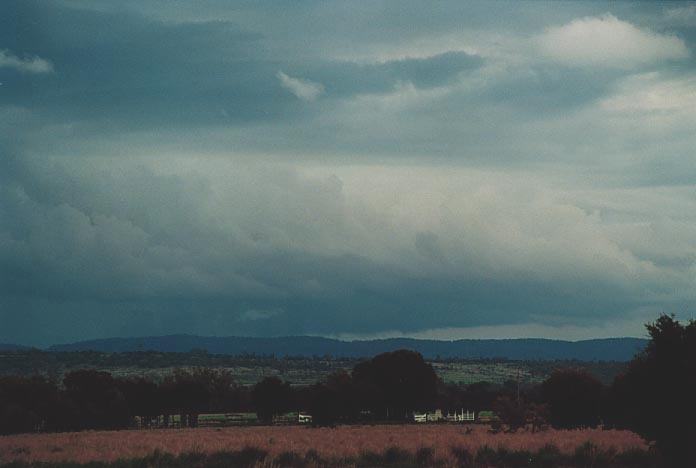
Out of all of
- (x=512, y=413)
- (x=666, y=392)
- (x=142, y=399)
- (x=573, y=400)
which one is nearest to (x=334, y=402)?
(x=573, y=400)

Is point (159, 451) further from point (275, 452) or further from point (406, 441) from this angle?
point (406, 441)

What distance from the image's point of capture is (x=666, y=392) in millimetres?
34156

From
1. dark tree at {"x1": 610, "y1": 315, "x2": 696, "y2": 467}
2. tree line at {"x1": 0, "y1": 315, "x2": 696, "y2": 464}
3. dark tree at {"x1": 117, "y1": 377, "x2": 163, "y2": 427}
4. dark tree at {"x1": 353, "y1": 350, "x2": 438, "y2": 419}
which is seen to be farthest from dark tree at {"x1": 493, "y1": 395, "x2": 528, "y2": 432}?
dark tree at {"x1": 117, "y1": 377, "x2": 163, "y2": 427}

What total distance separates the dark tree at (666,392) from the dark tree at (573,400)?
45.8 m

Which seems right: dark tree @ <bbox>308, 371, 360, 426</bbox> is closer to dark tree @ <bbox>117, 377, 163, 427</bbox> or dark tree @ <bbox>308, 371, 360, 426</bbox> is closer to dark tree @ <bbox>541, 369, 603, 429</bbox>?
dark tree @ <bbox>541, 369, 603, 429</bbox>

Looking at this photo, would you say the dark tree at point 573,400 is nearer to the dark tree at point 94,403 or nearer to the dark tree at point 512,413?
the dark tree at point 512,413

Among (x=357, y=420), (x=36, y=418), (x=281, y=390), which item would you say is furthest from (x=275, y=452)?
(x=281, y=390)

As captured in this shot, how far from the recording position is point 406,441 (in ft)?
148

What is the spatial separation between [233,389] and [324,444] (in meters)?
96.0

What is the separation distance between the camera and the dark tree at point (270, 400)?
4190 inches

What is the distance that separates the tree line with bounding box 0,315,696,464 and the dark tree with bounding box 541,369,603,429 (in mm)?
90

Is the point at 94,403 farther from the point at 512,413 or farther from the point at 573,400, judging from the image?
the point at 573,400

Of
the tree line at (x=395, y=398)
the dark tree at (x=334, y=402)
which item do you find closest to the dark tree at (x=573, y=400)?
the tree line at (x=395, y=398)

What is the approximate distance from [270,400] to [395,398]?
15301mm
